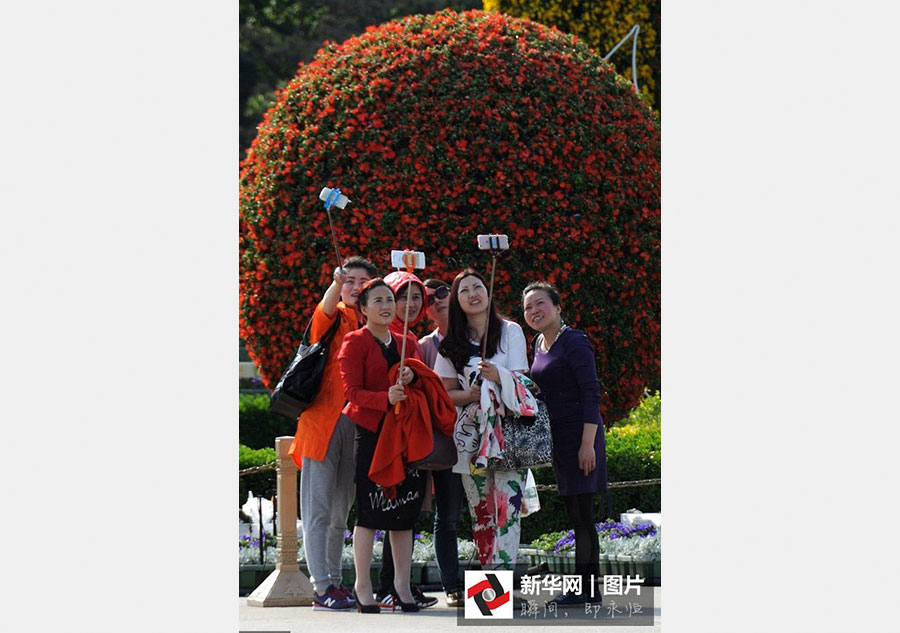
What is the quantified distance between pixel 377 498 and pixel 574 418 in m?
0.98

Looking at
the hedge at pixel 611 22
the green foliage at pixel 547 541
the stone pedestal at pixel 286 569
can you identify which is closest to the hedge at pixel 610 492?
the green foliage at pixel 547 541

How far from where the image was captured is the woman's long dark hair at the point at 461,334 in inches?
229

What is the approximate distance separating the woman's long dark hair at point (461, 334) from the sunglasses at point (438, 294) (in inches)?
11.7

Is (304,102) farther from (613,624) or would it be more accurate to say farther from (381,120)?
(613,624)

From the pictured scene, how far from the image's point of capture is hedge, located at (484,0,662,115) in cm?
Result: 1212

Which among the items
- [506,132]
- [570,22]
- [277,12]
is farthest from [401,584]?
[277,12]

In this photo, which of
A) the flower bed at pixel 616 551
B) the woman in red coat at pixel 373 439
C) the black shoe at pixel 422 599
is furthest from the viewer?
the flower bed at pixel 616 551

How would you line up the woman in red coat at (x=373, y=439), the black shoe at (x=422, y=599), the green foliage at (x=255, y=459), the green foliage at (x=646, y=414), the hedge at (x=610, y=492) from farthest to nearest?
the green foliage at (x=646, y=414)
the green foliage at (x=255, y=459)
the hedge at (x=610, y=492)
the black shoe at (x=422, y=599)
the woman in red coat at (x=373, y=439)

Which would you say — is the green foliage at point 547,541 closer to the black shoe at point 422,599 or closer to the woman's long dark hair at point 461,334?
the black shoe at point 422,599

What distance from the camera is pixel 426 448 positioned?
18.2ft

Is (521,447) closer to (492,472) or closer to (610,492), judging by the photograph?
(492,472)

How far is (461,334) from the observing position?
5.84m

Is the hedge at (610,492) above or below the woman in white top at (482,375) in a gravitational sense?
below

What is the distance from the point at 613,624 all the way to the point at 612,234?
3.05m
